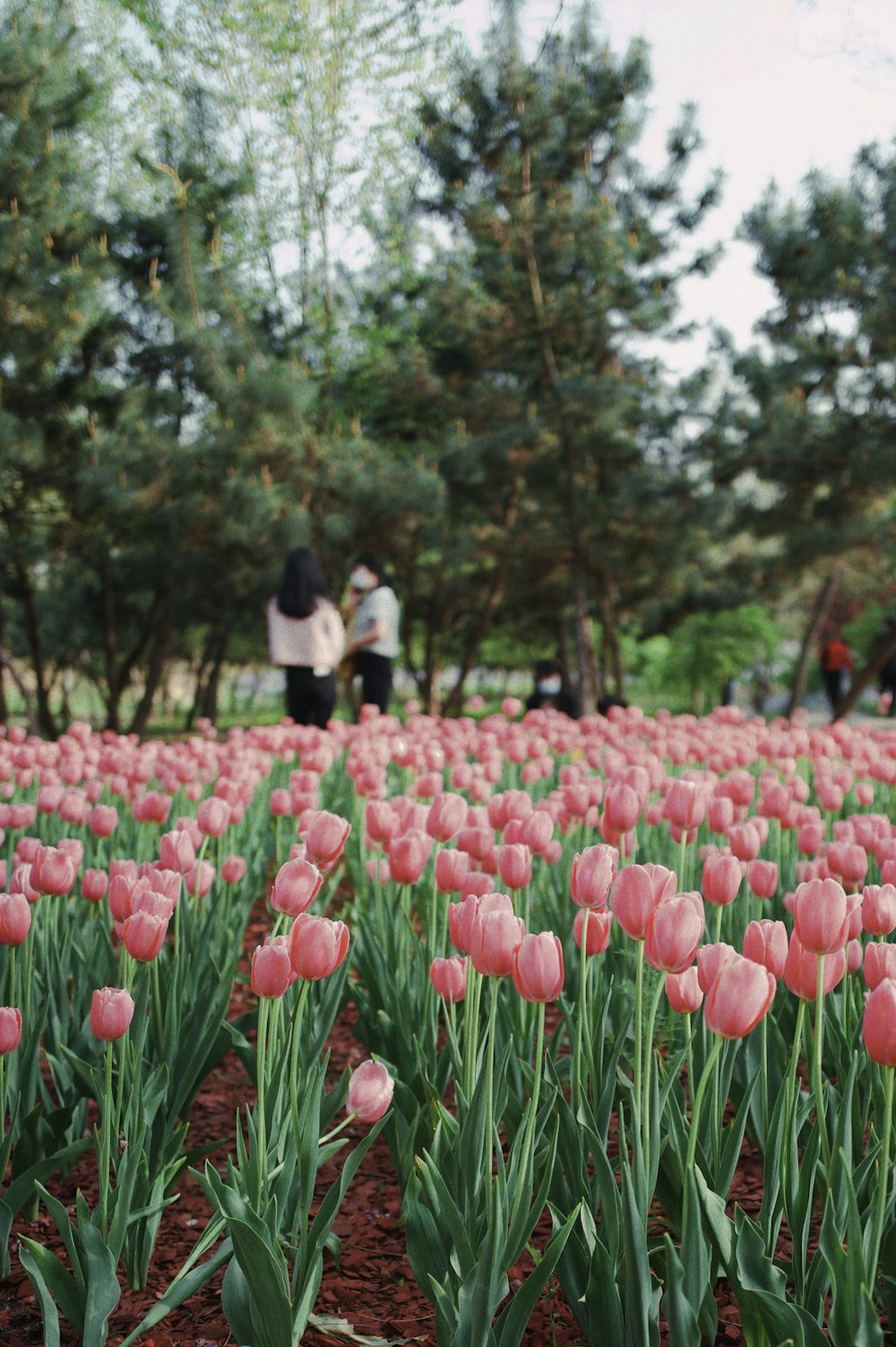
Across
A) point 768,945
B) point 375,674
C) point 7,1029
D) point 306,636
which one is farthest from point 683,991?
point 375,674

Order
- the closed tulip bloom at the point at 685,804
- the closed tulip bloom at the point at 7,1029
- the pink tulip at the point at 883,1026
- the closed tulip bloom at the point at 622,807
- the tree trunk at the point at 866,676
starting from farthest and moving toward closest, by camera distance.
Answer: the tree trunk at the point at 866,676 → the closed tulip bloom at the point at 685,804 → the closed tulip bloom at the point at 622,807 → the closed tulip bloom at the point at 7,1029 → the pink tulip at the point at 883,1026

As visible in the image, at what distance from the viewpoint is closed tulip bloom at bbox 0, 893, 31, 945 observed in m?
1.68

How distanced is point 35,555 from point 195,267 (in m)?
3.36

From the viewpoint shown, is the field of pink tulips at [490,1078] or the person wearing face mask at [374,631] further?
the person wearing face mask at [374,631]

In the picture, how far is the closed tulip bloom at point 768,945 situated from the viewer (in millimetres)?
1402

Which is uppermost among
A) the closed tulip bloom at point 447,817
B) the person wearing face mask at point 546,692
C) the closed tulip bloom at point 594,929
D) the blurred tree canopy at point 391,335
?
the blurred tree canopy at point 391,335

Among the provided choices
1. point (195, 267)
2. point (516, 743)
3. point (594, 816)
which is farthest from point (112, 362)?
point (594, 816)

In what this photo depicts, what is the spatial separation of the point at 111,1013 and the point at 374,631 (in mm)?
5673

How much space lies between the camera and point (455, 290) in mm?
13547

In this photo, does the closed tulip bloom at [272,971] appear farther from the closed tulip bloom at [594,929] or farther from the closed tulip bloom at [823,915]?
the closed tulip bloom at [823,915]

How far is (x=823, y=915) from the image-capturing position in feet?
4.32

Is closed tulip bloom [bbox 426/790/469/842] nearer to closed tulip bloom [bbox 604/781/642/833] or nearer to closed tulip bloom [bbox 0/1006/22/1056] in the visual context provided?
closed tulip bloom [bbox 604/781/642/833]

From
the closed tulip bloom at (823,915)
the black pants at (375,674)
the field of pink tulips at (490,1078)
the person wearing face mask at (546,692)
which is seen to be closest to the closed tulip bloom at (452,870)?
the field of pink tulips at (490,1078)

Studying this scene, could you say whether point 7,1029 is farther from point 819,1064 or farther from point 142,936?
point 819,1064
